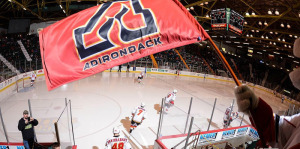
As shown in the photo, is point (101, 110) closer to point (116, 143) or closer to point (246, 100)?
point (116, 143)

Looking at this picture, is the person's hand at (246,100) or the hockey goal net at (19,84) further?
the hockey goal net at (19,84)

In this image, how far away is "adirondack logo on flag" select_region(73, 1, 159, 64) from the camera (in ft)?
8.16

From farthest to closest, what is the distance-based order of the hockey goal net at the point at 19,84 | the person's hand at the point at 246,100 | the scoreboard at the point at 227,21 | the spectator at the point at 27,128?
1. the hockey goal net at the point at 19,84
2. the scoreboard at the point at 227,21
3. the spectator at the point at 27,128
4. the person's hand at the point at 246,100

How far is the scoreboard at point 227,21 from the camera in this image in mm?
11172

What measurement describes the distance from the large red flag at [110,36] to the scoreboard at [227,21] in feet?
32.2

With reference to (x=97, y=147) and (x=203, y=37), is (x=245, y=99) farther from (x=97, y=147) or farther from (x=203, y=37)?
(x=97, y=147)

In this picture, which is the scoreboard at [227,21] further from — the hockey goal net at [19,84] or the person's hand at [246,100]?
the hockey goal net at [19,84]

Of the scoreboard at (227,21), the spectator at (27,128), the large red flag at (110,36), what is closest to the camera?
the large red flag at (110,36)

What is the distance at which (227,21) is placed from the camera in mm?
11156

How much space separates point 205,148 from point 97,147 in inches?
152

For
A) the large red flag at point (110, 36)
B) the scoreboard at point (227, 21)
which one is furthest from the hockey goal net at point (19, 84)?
the scoreboard at point (227, 21)

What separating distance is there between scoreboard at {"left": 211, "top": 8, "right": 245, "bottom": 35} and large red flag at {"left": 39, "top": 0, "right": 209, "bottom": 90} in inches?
387

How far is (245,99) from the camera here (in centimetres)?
127

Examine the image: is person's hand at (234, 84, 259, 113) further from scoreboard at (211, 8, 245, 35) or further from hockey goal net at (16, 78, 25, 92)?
hockey goal net at (16, 78, 25, 92)
